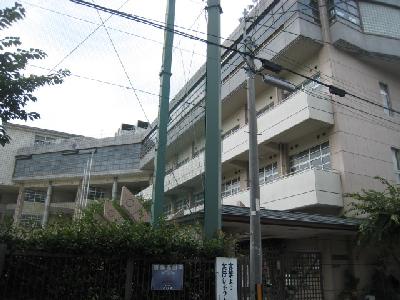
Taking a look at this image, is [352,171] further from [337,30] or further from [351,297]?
[337,30]

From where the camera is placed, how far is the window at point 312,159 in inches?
764

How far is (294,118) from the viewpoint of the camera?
→ 1931cm

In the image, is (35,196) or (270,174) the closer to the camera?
(270,174)

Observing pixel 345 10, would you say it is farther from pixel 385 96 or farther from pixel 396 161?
pixel 396 161

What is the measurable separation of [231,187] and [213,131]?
53.2 feet

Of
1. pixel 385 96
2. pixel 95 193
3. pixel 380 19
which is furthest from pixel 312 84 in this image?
pixel 95 193

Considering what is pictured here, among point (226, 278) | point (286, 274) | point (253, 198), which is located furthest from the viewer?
point (286, 274)

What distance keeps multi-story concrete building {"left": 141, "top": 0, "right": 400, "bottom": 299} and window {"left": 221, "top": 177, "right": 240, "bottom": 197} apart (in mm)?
1899

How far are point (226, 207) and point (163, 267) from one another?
5.98 meters

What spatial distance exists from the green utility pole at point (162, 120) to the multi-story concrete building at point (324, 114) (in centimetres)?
604

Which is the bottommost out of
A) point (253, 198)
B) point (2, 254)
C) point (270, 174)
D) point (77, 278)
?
point (77, 278)

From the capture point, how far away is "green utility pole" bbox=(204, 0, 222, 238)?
408 inches

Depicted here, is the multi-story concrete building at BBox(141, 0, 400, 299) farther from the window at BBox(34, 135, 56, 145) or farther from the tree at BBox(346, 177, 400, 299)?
the window at BBox(34, 135, 56, 145)

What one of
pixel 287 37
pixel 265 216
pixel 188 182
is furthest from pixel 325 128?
pixel 188 182
